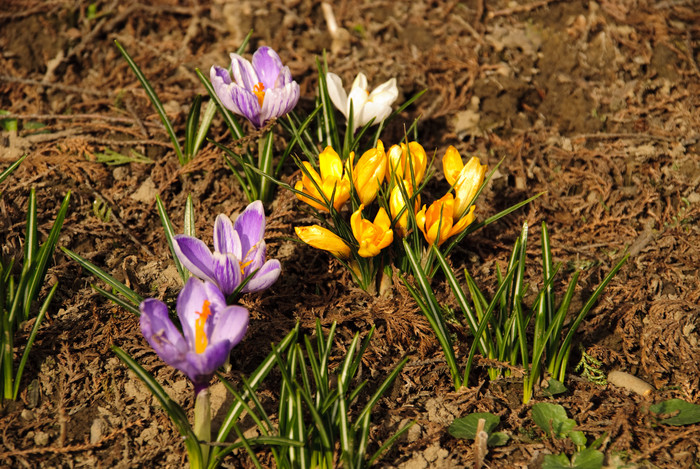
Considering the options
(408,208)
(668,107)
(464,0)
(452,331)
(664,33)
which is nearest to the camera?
(408,208)

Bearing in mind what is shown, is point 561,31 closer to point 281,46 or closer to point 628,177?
point 628,177

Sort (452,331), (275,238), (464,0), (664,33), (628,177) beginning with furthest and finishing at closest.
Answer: (464,0)
(664,33)
(628,177)
(275,238)
(452,331)

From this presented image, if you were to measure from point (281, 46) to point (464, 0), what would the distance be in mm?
980

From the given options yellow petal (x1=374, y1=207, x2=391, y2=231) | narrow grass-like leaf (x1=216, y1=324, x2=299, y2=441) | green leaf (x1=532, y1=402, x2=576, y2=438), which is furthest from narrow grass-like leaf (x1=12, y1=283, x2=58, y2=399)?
green leaf (x1=532, y1=402, x2=576, y2=438)

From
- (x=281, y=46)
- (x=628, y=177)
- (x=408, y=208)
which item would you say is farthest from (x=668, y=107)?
(x=281, y=46)

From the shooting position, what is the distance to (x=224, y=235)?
1748 millimetres

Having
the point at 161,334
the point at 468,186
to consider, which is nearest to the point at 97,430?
the point at 161,334

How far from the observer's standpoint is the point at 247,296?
6.53ft

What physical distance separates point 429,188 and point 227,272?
1.05 meters

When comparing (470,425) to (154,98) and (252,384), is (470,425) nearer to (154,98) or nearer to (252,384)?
(252,384)

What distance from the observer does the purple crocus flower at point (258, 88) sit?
2037 mm

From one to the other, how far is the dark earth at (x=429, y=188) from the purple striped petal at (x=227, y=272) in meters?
0.27

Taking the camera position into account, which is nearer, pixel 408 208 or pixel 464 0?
pixel 408 208

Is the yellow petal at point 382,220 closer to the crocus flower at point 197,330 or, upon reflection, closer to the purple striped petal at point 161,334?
the crocus flower at point 197,330
